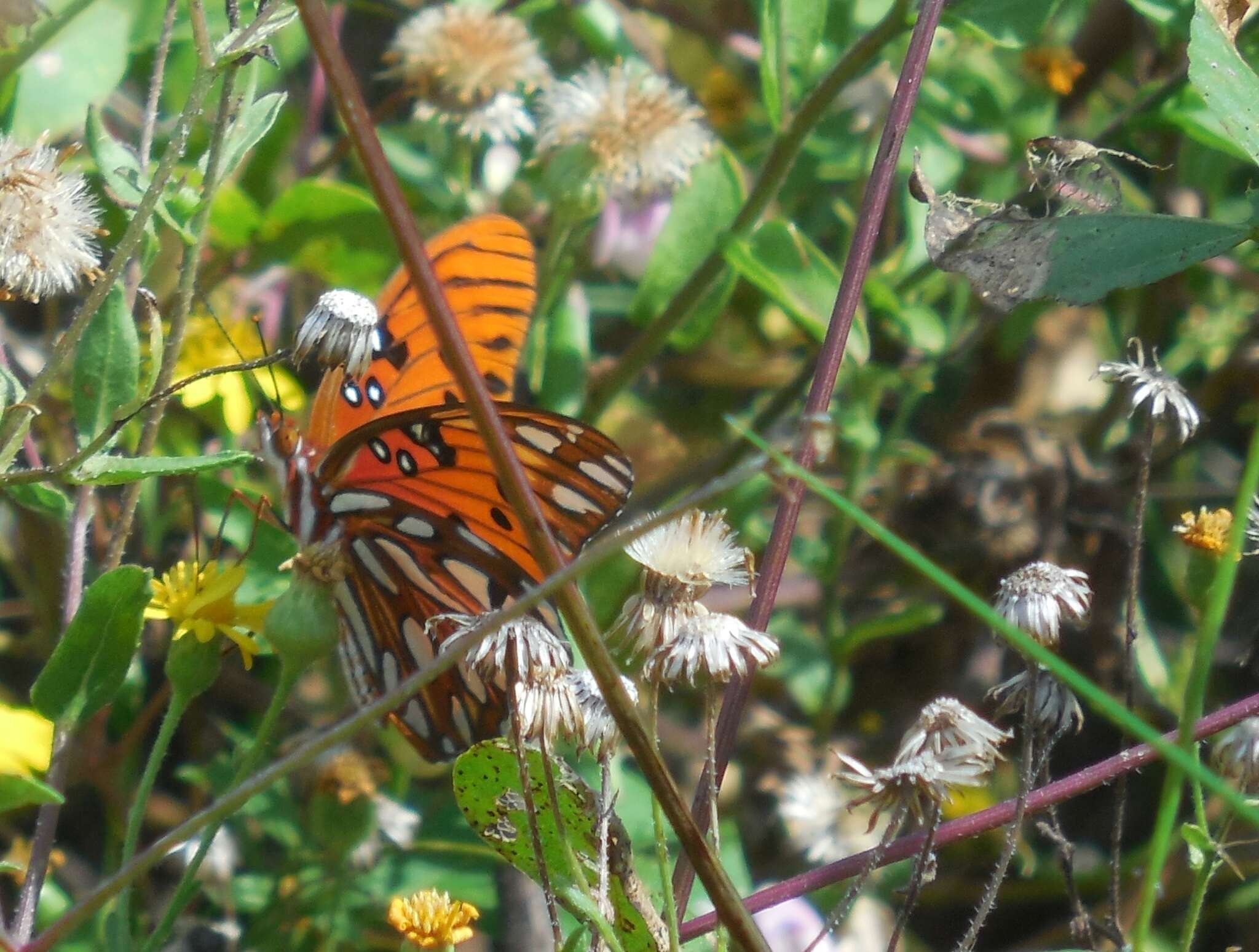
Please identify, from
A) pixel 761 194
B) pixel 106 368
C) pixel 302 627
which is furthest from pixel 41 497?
pixel 761 194

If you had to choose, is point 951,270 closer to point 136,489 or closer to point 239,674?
point 136,489

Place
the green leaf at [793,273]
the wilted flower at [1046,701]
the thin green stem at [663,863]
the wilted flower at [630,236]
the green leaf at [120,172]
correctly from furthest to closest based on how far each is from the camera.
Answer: the wilted flower at [630,236]
the green leaf at [793,273]
the green leaf at [120,172]
the wilted flower at [1046,701]
the thin green stem at [663,863]

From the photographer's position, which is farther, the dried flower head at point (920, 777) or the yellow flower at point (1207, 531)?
the yellow flower at point (1207, 531)

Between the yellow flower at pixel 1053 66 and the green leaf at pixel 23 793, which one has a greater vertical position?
the yellow flower at pixel 1053 66

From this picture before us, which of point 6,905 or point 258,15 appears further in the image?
point 6,905

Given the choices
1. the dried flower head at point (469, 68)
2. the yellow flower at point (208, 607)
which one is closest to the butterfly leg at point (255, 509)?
the yellow flower at point (208, 607)

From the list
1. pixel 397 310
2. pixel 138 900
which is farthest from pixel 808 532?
pixel 138 900

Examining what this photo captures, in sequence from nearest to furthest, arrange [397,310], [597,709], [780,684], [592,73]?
[597,709]
[397,310]
[592,73]
[780,684]

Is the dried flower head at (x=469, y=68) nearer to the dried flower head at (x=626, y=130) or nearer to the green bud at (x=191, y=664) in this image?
the dried flower head at (x=626, y=130)
